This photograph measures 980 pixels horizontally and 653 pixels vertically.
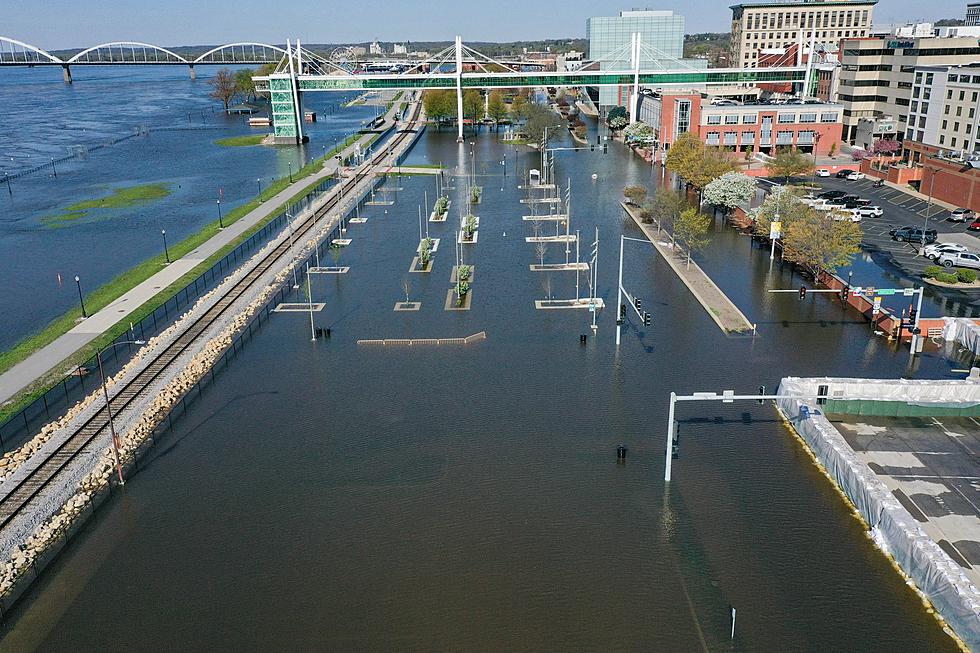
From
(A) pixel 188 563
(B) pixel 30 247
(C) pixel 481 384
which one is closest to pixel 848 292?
(C) pixel 481 384

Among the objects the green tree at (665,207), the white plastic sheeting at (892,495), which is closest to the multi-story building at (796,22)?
the green tree at (665,207)

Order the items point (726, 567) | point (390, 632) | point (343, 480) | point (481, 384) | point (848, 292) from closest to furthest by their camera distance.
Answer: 1. point (390, 632)
2. point (726, 567)
3. point (343, 480)
4. point (481, 384)
5. point (848, 292)

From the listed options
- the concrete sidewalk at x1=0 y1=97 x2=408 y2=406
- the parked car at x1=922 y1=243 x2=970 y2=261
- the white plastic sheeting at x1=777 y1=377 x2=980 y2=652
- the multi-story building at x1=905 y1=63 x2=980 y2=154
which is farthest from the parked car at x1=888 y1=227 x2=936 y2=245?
the concrete sidewalk at x1=0 y1=97 x2=408 y2=406

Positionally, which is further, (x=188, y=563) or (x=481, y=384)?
(x=481, y=384)

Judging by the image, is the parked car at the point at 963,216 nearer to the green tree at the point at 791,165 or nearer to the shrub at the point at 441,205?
the green tree at the point at 791,165

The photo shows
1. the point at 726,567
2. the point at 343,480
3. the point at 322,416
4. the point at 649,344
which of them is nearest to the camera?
the point at 726,567

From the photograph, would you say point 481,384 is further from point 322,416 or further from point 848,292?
point 848,292

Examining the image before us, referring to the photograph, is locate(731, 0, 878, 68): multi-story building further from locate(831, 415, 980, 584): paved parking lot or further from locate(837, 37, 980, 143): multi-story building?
locate(831, 415, 980, 584): paved parking lot
